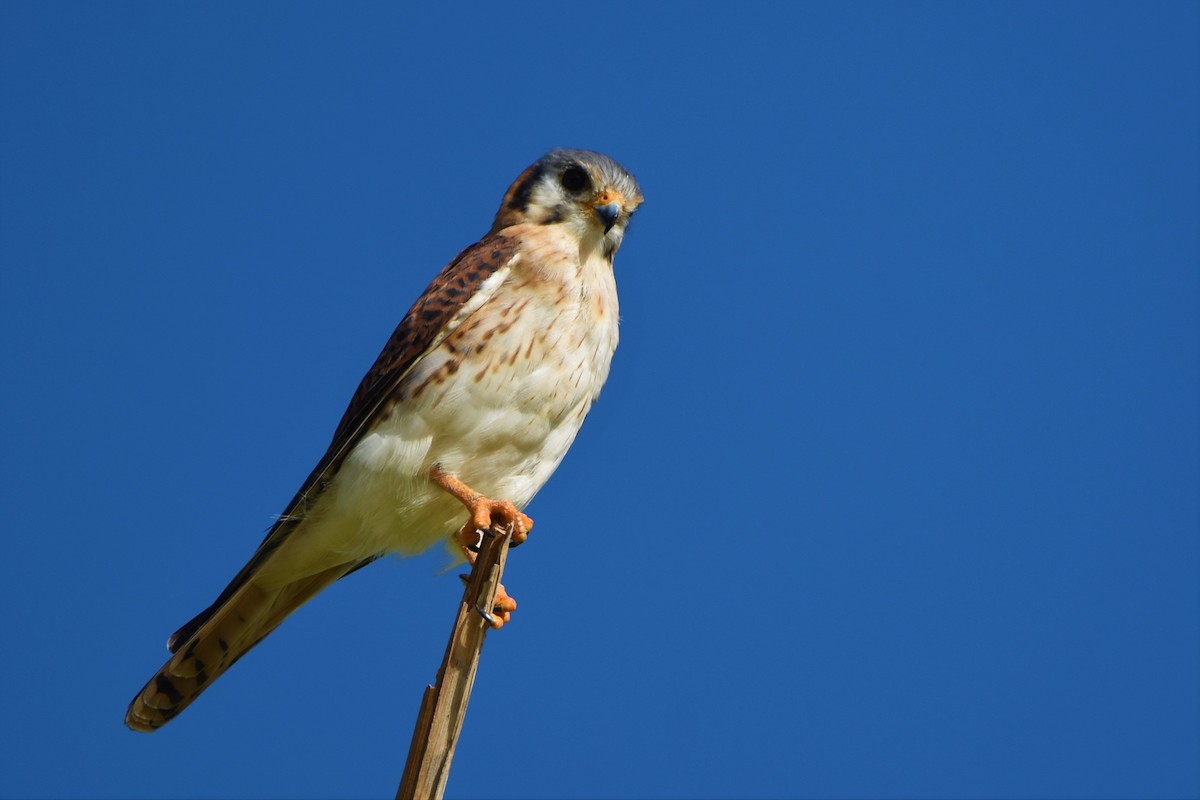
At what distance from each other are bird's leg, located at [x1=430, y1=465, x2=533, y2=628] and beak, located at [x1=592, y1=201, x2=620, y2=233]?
38.8 inches

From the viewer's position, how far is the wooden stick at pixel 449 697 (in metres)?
2.80

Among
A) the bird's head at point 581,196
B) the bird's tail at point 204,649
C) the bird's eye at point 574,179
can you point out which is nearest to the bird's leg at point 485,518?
the bird's tail at point 204,649

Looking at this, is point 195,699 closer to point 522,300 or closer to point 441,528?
point 441,528

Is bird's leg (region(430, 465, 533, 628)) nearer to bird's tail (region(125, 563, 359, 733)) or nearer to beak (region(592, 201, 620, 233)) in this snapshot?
bird's tail (region(125, 563, 359, 733))

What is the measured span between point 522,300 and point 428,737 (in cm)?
149

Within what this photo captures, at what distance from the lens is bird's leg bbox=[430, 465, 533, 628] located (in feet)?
11.6

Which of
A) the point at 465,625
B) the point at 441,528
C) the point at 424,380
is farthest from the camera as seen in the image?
the point at 441,528

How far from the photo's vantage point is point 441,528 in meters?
4.13

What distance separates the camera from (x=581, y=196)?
426 cm

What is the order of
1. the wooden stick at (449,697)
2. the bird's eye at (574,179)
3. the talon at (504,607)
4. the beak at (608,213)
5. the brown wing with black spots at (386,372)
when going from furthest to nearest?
the bird's eye at (574,179) → the beak at (608,213) → the brown wing with black spots at (386,372) → the talon at (504,607) → the wooden stick at (449,697)

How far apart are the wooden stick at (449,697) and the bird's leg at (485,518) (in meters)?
0.30

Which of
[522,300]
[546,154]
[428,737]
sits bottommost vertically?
[428,737]

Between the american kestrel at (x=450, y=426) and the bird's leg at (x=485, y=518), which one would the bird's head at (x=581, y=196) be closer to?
the american kestrel at (x=450, y=426)

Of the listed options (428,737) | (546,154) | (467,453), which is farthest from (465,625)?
(546,154)
